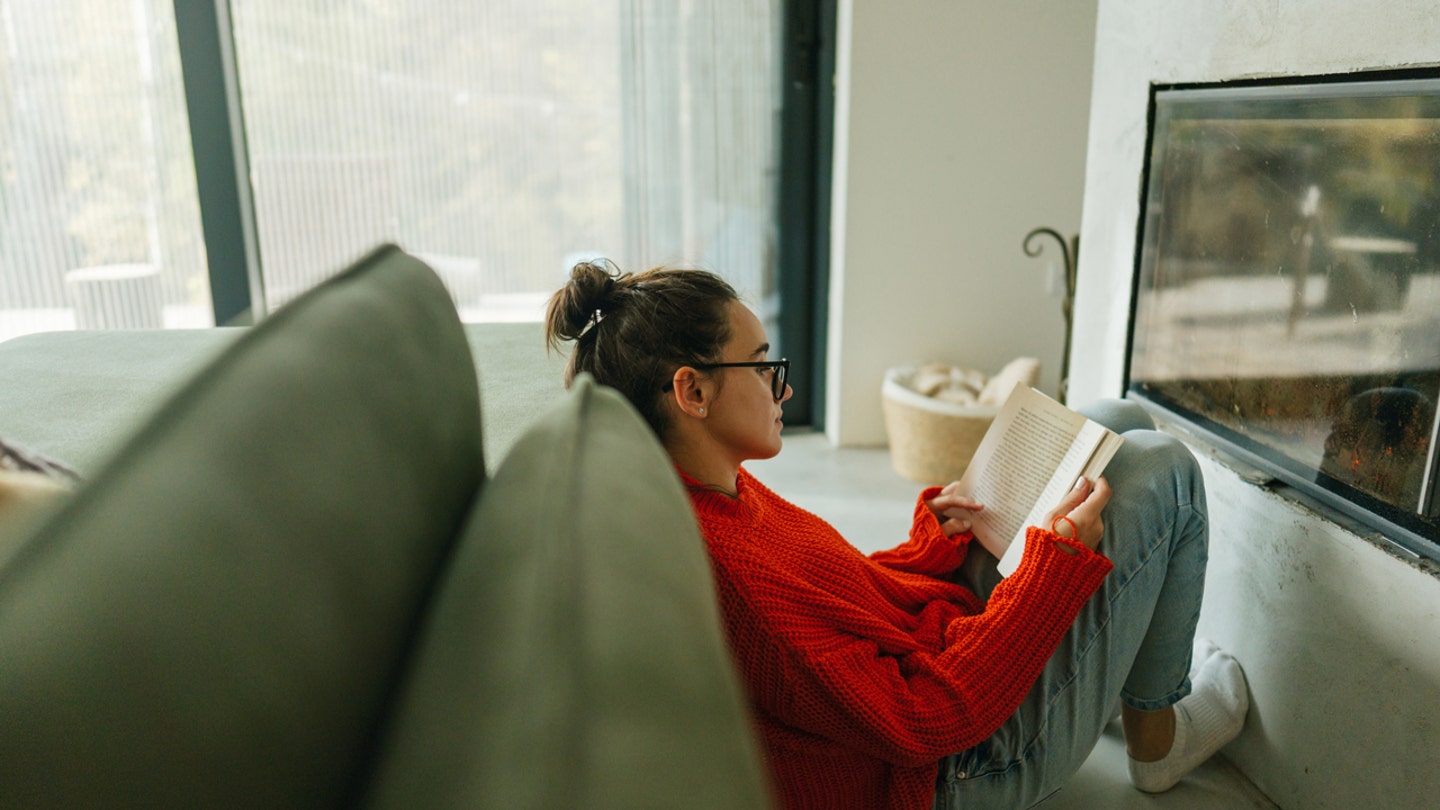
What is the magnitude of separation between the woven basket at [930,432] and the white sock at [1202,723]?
1.18 m

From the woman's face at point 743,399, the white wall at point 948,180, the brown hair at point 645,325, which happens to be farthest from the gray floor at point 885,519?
the brown hair at point 645,325

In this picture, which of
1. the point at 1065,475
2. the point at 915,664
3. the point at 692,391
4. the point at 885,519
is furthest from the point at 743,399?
the point at 885,519

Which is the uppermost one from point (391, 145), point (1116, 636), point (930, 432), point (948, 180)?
point (391, 145)

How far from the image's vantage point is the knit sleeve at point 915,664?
98 cm

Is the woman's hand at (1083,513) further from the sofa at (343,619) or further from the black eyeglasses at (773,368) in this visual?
the sofa at (343,619)

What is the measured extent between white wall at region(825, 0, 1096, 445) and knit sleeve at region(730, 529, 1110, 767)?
203cm

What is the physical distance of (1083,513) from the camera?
121 cm

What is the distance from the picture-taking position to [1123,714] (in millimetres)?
1501

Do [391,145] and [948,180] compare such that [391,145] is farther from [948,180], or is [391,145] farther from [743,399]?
[743,399]

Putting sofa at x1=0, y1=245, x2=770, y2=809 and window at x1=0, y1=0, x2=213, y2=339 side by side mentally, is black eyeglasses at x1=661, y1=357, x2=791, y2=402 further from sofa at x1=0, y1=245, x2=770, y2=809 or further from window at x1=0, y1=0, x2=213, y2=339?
window at x1=0, y1=0, x2=213, y2=339

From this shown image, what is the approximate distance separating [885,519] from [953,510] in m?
1.25

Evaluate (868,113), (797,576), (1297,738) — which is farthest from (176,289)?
(1297,738)

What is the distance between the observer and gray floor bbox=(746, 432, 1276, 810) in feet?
5.05

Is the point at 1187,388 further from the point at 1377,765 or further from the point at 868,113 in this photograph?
the point at 868,113
